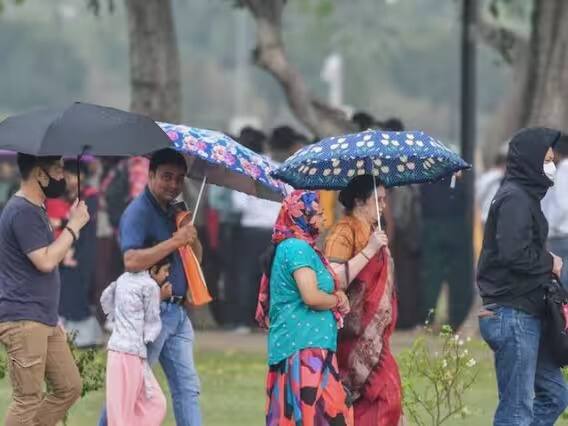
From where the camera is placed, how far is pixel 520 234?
8.97 m

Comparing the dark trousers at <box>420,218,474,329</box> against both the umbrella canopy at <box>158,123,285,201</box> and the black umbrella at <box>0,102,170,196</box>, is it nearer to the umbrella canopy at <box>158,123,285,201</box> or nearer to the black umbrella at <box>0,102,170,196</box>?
the umbrella canopy at <box>158,123,285,201</box>

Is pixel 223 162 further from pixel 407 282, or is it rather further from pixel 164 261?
pixel 407 282

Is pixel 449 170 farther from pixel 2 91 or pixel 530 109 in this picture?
pixel 2 91

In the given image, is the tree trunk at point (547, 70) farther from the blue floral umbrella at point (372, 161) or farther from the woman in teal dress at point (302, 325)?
the woman in teal dress at point (302, 325)

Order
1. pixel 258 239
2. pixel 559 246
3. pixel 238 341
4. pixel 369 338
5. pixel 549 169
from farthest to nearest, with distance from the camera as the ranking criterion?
1. pixel 258 239
2. pixel 238 341
3. pixel 559 246
4. pixel 369 338
5. pixel 549 169

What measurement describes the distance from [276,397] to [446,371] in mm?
1032

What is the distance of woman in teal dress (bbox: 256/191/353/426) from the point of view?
9.09 metres

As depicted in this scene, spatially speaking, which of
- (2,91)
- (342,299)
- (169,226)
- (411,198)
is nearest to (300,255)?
(342,299)

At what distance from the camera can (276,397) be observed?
9227 mm

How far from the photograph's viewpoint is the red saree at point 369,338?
957 cm

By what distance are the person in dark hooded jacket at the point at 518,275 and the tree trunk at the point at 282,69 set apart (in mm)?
8199

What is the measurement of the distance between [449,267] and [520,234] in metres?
9.05

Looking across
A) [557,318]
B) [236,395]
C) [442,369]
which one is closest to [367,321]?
[442,369]

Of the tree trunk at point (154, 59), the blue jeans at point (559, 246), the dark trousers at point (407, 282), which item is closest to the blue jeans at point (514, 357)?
the blue jeans at point (559, 246)
